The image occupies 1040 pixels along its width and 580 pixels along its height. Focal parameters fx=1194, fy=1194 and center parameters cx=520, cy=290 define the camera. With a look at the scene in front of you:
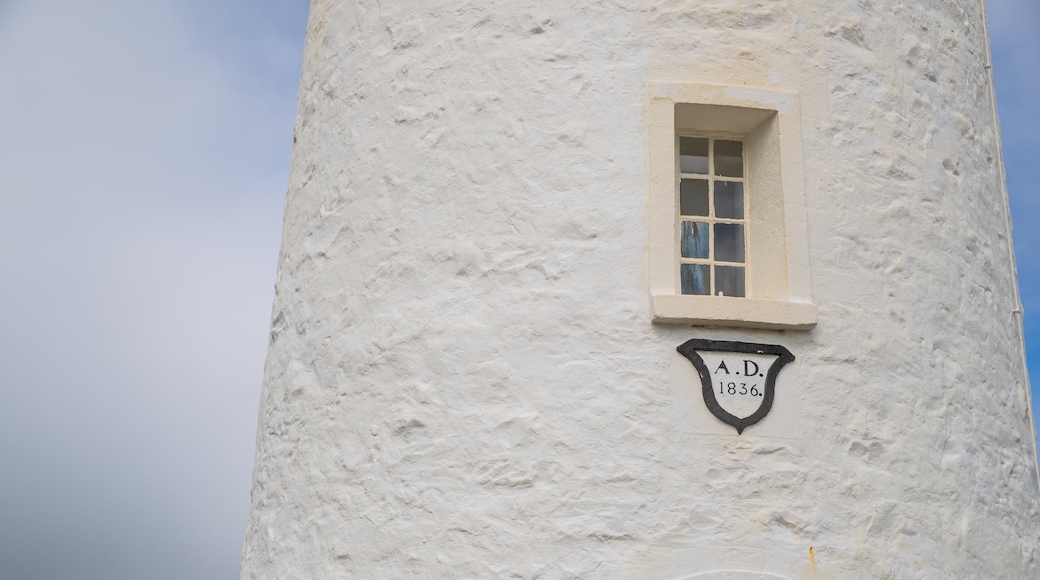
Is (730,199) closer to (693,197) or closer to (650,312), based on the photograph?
(693,197)

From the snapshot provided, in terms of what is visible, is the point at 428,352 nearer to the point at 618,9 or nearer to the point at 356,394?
the point at 356,394

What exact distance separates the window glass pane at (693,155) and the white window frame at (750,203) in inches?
2.1

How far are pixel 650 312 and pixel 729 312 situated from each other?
16.6 inches

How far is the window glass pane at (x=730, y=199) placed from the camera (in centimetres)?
A: 712

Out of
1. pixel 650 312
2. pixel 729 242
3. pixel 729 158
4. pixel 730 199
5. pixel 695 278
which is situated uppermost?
pixel 729 158

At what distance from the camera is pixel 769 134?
6.98 meters

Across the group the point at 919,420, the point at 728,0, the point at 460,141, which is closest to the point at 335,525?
the point at 460,141

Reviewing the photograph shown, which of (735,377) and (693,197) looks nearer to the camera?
(735,377)

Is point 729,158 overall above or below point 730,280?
above

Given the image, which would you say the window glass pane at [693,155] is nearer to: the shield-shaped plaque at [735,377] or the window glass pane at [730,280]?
the window glass pane at [730,280]

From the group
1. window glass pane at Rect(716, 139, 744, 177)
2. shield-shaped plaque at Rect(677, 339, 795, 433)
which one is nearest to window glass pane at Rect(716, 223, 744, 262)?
window glass pane at Rect(716, 139, 744, 177)

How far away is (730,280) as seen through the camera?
7012 mm

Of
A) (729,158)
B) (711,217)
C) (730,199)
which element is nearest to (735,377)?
(711,217)

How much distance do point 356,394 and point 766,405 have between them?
232 cm
